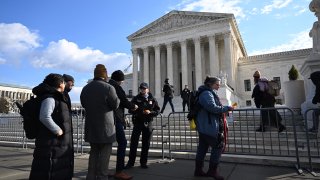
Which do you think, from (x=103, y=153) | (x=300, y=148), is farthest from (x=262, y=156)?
(x=103, y=153)

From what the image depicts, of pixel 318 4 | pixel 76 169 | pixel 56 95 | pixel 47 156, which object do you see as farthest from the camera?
pixel 318 4

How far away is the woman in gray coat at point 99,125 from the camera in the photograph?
4578 mm

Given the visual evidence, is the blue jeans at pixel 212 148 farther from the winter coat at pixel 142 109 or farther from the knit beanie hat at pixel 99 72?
the knit beanie hat at pixel 99 72

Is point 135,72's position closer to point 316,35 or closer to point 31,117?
point 316,35

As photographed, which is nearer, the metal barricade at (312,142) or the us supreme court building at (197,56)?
the metal barricade at (312,142)

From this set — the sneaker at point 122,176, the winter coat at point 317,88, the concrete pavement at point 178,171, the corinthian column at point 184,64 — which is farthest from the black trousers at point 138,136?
the corinthian column at point 184,64

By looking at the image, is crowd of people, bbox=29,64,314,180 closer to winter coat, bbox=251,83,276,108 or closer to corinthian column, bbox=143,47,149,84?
winter coat, bbox=251,83,276,108

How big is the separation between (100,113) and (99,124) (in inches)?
7.3

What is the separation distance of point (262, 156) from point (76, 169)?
462 cm

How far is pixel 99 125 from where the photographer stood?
4602mm

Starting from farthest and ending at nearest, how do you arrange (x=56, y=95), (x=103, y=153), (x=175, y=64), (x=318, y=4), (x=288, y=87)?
1. (x=175, y=64)
2. (x=288, y=87)
3. (x=318, y=4)
4. (x=103, y=153)
5. (x=56, y=95)

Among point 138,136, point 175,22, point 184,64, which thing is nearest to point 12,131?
point 138,136

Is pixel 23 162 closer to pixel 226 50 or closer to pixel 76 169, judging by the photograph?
pixel 76 169

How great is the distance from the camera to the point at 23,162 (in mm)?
7641
